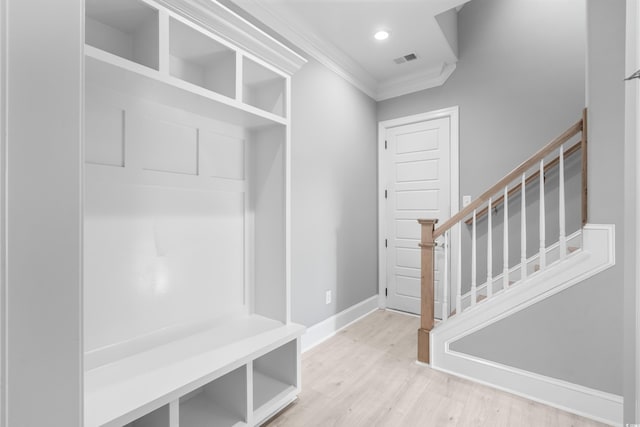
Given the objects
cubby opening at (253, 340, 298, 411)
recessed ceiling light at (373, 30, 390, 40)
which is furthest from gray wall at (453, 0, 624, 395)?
cubby opening at (253, 340, 298, 411)

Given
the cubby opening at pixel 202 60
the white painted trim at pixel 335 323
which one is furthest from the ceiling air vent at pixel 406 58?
the white painted trim at pixel 335 323

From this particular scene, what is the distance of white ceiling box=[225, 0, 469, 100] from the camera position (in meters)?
2.14

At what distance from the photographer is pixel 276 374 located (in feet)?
6.15

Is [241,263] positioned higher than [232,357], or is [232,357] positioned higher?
[241,263]

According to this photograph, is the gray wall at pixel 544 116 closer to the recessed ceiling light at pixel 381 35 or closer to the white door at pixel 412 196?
the white door at pixel 412 196

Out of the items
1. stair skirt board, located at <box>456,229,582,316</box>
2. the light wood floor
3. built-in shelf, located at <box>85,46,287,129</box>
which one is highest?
built-in shelf, located at <box>85,46,287,129</box>

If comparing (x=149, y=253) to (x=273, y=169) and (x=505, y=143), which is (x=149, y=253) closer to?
(x=273, y=169)

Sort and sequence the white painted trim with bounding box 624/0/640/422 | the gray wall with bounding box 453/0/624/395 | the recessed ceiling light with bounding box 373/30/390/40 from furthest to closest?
the recessed ceiling light with bounding box 373/30/390/40, the gray wall with bounding box 453/0/624/395, the white painted trim with bounding box 624/0/640/422

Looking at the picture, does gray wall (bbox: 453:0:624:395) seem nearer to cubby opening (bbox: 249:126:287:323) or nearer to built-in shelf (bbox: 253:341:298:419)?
built-in shelf (bbox: 253:341:298:419)

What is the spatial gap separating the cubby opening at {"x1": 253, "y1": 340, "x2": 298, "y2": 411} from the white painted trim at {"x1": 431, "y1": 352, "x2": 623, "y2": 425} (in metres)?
1.13

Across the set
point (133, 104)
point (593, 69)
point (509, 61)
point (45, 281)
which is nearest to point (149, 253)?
point (133, 104)

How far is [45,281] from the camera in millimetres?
567

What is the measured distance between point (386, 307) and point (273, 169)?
7.71 ft

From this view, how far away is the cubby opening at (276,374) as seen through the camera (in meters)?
1.74
